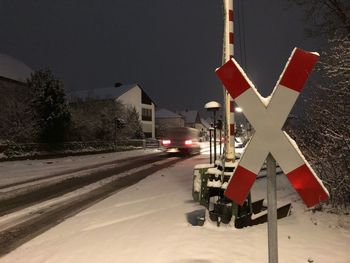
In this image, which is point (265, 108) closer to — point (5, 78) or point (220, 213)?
point (220, 213)

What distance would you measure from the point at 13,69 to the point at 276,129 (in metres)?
44.1

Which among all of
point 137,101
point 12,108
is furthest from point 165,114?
point 12,108

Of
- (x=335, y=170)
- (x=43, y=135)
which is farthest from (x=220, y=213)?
(x=43, y=135)

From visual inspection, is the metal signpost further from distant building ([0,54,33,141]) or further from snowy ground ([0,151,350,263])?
distant building ([0,54,33,141])

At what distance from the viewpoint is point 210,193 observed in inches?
274

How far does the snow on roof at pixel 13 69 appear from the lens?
39406 millimetres

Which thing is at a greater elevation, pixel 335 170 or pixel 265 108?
pixel 265 108

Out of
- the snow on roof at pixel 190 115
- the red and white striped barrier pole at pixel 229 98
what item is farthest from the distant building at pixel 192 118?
the red and white striped barrier pole at pixel 229 98

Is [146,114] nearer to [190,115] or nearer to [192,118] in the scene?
[192,118]

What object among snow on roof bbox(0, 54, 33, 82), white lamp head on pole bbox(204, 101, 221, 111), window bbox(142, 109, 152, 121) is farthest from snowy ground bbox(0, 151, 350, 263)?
window bbox(142, 109, 152, 121)

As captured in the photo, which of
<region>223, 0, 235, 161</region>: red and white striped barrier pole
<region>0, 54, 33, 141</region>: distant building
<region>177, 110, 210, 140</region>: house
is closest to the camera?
<region>223, 0, 235, 161</region>: red and white striped barrier pole

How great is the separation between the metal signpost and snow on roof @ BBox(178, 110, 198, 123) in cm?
11286

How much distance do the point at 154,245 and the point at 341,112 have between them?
209 inches

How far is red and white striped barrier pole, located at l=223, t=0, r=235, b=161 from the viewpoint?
266 inches
